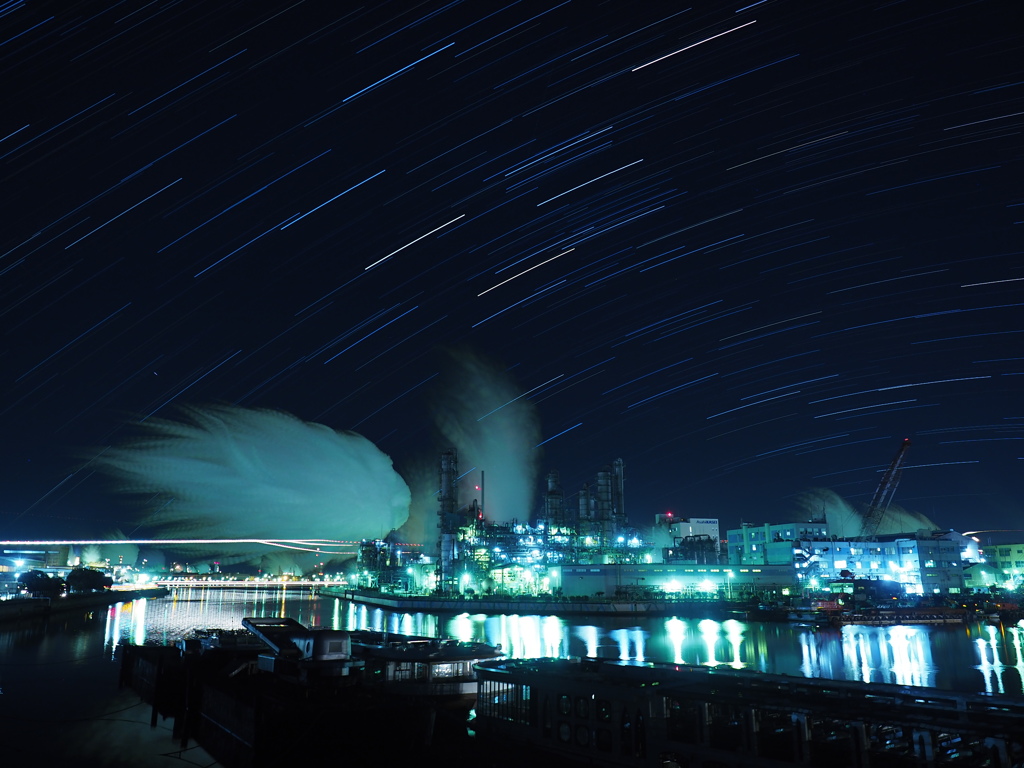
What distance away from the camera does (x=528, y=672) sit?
17.3 m

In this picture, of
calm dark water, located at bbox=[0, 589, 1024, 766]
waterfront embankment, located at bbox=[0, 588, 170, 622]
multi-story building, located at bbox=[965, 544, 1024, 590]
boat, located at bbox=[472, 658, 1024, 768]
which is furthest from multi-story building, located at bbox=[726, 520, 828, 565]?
boat, located at bbox=[472, 658, 1024, 768]

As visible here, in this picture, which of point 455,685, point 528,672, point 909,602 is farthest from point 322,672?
point 909,602

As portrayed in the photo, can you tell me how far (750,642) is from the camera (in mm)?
51219

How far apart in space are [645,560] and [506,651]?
78111 millimetres

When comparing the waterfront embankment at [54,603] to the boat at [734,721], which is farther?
the waterfront embankment at [54,603]

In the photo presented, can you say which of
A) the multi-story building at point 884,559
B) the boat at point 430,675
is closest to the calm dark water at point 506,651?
the boat at point 430,675

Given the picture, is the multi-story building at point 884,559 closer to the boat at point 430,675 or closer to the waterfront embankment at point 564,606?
the waterfront embankment at point 564,606

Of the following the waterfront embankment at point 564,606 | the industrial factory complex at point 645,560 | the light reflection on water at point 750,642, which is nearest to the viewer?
the light reflection on water at point 750,642

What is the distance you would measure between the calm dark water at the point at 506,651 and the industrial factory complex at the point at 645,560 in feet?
62.0

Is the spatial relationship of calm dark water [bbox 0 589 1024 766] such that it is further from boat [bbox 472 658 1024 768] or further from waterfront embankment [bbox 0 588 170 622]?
boat [bbox 472 658 1024 768]

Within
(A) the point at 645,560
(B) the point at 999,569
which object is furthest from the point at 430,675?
(B) the point at 999,569

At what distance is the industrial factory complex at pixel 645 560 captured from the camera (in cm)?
10094

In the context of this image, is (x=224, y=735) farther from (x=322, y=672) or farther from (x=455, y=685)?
(x=455, y=685)

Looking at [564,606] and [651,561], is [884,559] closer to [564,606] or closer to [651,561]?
[651,561]
